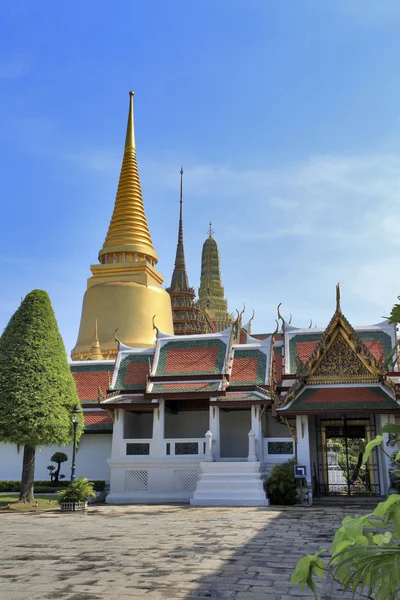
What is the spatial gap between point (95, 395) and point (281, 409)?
922 cm

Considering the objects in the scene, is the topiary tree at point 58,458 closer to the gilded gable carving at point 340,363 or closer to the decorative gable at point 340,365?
the decorative gable at point 340,365

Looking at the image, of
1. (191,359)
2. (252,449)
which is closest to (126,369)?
(191,359)

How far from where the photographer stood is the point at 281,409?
18.3 metres

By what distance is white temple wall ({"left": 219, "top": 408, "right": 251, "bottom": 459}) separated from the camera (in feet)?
71.3

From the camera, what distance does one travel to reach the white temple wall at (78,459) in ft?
75.2

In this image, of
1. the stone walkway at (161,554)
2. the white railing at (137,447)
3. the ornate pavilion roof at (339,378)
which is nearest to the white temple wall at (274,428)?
the ornate pavilion roof at (339,378)

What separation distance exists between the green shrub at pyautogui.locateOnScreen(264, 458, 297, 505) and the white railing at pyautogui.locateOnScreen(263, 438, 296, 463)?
1.51m

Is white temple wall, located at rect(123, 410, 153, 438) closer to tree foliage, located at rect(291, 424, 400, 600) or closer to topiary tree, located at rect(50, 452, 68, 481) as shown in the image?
topiary tree, located at rect(50, 452, 68, 481)

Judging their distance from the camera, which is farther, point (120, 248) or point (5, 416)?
point (120, 248)

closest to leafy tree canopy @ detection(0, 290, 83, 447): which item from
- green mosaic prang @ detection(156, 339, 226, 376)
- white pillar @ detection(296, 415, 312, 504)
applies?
green mosaic prang @ detection(156, 339, 226, 376)

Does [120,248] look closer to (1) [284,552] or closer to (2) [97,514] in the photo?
(2) [97,514]

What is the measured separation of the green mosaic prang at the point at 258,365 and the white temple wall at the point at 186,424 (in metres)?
2.15

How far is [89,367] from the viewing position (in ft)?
85.1

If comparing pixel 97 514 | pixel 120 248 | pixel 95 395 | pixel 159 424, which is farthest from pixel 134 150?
pixel 97 514
